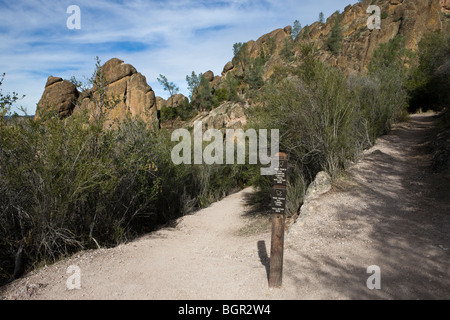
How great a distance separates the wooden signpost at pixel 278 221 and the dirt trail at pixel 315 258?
197 millimetres

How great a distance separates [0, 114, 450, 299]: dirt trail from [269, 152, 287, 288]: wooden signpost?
0.20 m

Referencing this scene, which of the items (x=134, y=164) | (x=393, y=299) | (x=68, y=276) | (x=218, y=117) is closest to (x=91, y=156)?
(x=134, y=164)

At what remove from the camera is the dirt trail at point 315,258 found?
3.70 m

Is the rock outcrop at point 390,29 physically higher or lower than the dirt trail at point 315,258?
higher

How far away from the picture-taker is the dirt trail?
12.1ft

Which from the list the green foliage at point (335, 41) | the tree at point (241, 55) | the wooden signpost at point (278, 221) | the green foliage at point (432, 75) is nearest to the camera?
the wooden signpost at point (278, 221)

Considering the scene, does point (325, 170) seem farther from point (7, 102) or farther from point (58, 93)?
point (58, 93)

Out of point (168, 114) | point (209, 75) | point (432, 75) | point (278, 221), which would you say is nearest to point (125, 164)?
point (278, 221)

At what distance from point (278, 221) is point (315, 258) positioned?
1358 mm

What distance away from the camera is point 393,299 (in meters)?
3.28

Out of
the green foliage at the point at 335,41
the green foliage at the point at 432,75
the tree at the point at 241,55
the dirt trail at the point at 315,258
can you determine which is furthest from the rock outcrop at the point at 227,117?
the tree at the point at 241,55

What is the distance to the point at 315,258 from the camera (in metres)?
4.52

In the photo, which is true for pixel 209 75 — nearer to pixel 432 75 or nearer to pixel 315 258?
pixel 432 75

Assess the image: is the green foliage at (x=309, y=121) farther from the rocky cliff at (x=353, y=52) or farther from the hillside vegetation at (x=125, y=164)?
the rocky cliff at (x=353, y=52)
